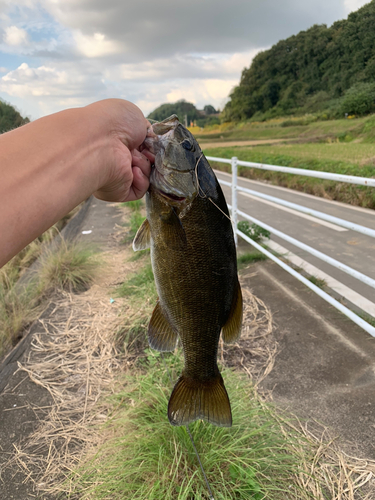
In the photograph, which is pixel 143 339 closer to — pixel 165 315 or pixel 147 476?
pixel 147 476

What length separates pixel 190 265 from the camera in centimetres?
136

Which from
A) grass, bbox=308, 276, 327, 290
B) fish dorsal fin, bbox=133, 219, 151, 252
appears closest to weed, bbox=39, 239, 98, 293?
grass, bbox=308, 276, 327, 290

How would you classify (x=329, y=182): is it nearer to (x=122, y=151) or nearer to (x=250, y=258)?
(x=250, y=258)

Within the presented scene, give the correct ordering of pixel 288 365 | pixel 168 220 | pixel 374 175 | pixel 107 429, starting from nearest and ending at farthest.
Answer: pixel 168 220
pixel 107 429
pixel 288 365
pixel 374 175

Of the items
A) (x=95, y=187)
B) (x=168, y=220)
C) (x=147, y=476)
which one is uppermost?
(x=95, y=187)

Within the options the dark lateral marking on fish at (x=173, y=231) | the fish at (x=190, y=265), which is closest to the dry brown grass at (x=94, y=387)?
the fish at (x=190, y=265)

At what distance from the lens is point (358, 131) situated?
28062 millimetres

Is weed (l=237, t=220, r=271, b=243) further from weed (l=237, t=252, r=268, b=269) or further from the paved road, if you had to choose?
weed (l=237, t=252, r=268, b=269)

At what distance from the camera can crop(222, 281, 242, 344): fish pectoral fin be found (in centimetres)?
150

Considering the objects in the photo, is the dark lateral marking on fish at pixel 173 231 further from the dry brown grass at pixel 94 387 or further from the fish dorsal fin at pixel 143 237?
the dry brown grass at pixel 94 387

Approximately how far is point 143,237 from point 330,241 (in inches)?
219

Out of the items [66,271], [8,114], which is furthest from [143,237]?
[8,114]

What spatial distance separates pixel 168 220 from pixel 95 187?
304 mm

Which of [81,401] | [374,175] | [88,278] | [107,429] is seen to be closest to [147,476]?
[107,429]
